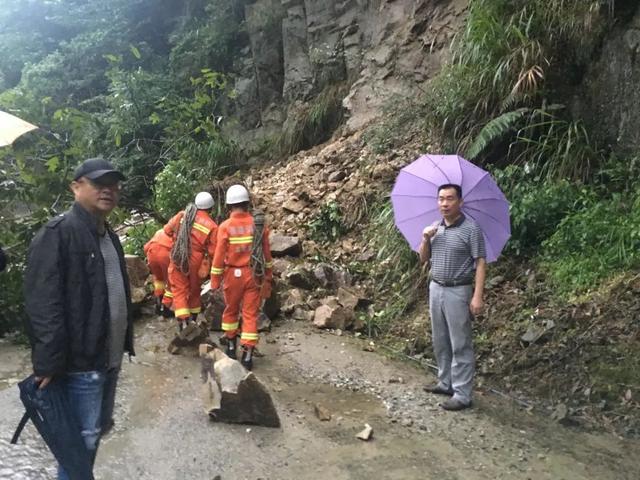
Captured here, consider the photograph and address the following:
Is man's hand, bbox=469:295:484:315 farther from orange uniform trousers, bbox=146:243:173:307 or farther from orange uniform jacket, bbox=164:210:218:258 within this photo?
orange uniform trousers, bbox=146:243:173:307

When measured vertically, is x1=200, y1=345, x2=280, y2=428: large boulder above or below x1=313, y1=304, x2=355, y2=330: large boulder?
above

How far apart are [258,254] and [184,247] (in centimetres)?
112

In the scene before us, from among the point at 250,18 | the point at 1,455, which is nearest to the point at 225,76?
the point at 250,18

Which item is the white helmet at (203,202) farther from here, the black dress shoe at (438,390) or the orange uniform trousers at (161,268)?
the black dress shoe at (438,390)

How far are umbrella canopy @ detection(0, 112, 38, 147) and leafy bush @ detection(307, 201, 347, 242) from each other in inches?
223

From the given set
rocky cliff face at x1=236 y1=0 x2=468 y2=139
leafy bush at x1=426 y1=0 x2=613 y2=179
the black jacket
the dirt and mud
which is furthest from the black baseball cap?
rocky cliff face at x1=236 y1=0 x2=468 y2=139

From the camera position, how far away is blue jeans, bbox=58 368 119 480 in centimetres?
273

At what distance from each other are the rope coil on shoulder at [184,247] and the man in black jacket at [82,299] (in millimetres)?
3740

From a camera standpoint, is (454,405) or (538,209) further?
(538,209)

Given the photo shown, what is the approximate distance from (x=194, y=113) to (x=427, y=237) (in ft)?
33.0

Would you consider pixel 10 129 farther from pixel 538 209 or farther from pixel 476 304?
pixel 538 209

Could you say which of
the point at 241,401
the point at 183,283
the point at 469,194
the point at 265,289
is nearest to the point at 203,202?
the point at 183,283

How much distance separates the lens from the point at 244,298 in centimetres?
591

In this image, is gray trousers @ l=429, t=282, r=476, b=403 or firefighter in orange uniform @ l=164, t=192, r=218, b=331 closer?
gray trousers @ l=429, t=282, r=476, b=403
